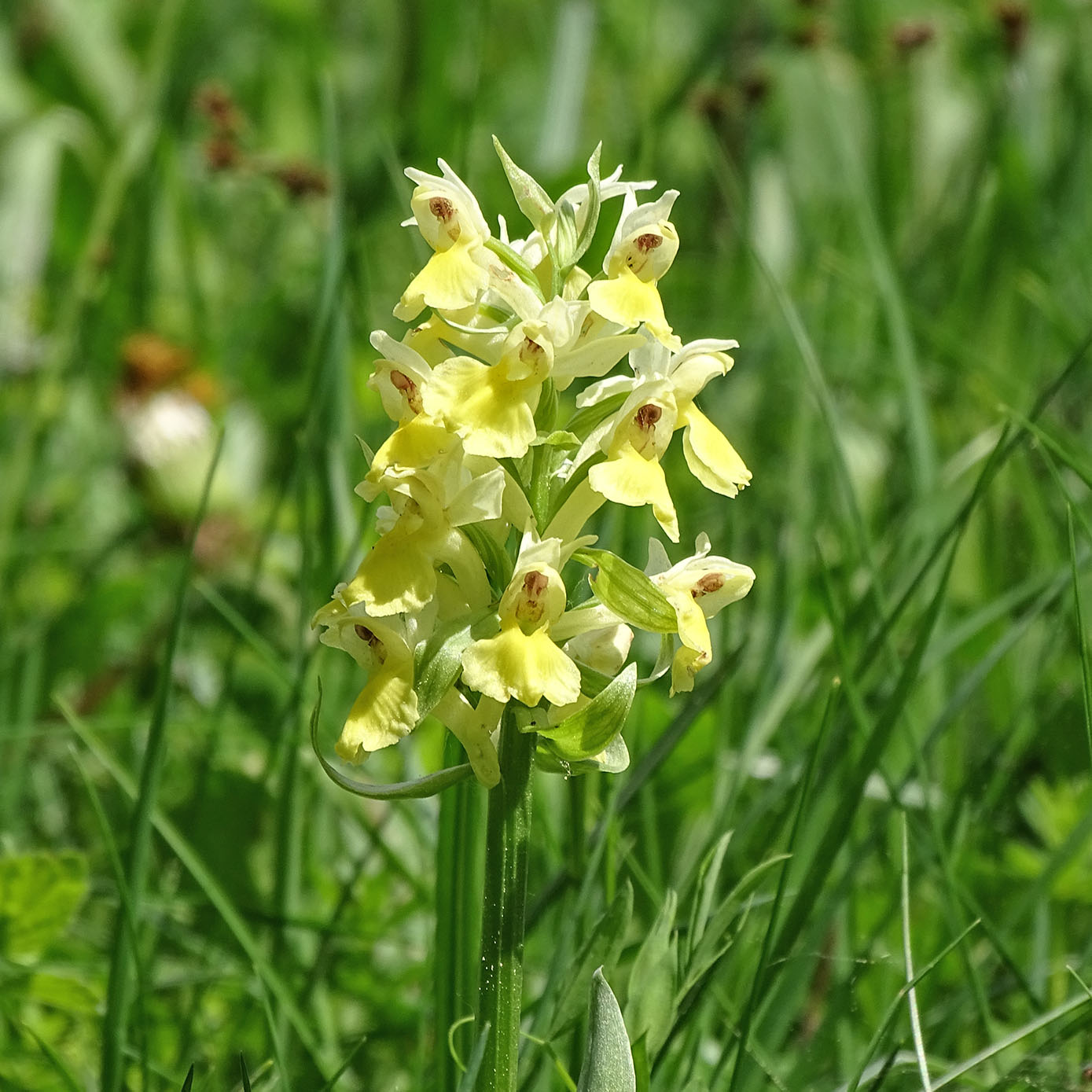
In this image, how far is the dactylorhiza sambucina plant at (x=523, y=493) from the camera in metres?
0.80

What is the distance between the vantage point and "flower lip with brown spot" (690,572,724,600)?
92 cm

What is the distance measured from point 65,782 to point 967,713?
122 cm

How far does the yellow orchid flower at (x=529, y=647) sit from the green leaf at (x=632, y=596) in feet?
0.09

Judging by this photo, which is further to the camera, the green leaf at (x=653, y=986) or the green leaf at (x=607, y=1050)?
the green leaf at (x=653, y=986)

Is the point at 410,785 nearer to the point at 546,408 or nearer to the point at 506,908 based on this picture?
the point at 506,908

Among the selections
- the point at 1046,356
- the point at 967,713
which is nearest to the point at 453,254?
the point at 967,713

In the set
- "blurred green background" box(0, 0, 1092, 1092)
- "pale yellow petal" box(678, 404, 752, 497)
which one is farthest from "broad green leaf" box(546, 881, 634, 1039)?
"pale yellow petal" box(678, 404, 752, 497)

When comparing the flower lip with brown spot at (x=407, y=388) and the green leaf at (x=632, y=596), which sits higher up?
the flower lip with brown spot at (x=407, y=388)

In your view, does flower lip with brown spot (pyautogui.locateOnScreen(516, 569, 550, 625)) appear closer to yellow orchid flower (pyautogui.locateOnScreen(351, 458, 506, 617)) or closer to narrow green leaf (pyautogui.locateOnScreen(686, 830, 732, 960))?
yellow orchid flower (pyautogui.locateOnScreen(351, 458, 506, 617))

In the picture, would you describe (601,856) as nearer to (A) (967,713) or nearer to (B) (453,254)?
(B) (453,254)

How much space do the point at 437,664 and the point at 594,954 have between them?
0.22 m

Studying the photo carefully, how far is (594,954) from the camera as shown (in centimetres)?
86

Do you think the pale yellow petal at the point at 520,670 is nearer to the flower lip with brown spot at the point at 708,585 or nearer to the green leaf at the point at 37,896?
the flower lip with brown spot at the point at 708,585

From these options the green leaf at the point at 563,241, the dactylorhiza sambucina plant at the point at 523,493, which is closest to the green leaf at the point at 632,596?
the dactylorhiza sambucina plant at the point at 523,493
